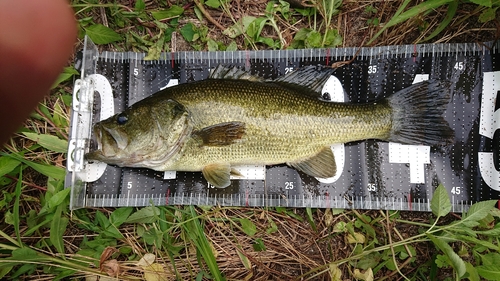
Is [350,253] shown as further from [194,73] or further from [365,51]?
[194,73]

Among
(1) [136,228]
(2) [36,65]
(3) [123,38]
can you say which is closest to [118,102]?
(3) [123,38]

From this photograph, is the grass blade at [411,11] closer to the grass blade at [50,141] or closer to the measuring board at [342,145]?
the measuring board at [342,145]

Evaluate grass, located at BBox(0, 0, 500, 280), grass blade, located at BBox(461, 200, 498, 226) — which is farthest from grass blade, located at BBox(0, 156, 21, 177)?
grass blade, located at BBox(461, 200, 498, 226)

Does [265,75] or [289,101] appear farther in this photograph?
[265,75]

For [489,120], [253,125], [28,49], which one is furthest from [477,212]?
[28,49]

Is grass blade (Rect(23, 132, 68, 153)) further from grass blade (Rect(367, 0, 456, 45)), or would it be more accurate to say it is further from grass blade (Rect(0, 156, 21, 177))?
grass blade (Rect(367, 0, 456, 45))

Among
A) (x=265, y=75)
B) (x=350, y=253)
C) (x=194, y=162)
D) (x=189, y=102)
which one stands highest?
(x=265, y=75)
